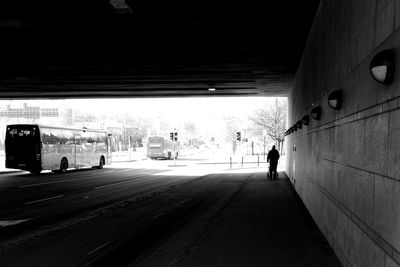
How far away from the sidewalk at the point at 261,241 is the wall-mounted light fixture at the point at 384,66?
11.8ft

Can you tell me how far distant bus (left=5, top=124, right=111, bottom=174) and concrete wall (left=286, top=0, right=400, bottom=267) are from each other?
22837mm

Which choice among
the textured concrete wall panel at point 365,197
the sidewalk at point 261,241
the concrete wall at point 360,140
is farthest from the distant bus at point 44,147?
the textured concrete wall panel at point 365,197

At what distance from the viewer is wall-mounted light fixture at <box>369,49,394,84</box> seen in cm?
396

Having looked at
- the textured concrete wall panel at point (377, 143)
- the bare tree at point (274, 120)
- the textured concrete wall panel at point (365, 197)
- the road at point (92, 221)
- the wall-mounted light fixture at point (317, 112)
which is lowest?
the road at point (92, 221)

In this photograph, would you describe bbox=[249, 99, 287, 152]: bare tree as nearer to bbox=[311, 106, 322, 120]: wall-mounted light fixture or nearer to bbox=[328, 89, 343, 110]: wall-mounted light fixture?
bbox=[311, 106, 322, 120]: wall-mounted light fixture

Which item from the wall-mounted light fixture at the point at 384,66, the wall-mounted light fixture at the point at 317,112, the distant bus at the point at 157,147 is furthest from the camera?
the distant bus at the point at 157,147

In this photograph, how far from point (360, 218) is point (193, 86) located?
68.7 feet

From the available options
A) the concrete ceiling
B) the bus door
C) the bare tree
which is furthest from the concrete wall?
the bare tree

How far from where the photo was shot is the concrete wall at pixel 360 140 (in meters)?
4.08

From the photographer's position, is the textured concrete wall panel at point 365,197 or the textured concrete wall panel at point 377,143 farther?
the textured concrete wall panel at point 365,197

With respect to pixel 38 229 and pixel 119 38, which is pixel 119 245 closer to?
pixel 38 229

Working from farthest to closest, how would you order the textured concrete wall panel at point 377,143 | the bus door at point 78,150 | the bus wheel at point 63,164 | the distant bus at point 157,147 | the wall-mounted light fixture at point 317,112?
the distant bus at point 157,147, the bus door at point 78,150, the bus wheel at point 63,164, the wall-mounted light fixture at point 317,112, the textured concrete wall panel at point 377,143

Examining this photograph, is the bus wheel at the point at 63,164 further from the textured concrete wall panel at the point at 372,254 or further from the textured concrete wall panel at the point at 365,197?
the textured concrete wall panel at the point at 372,254

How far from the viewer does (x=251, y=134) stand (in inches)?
2726
